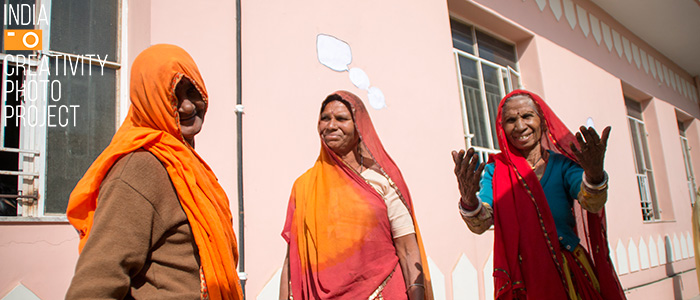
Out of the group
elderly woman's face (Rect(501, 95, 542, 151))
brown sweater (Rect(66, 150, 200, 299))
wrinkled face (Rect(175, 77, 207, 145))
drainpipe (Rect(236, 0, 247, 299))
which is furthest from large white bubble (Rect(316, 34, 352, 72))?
brown sweater (Rect(66, 150, 200, 299))

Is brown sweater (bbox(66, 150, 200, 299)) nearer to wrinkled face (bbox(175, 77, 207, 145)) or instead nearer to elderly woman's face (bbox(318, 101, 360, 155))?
wrinkled face (bbox(175, 77, 207, 145))

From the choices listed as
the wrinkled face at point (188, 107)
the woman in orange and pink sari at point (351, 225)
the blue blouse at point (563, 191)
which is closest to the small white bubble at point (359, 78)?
the woman in orange and pink sari at point (351, 225)

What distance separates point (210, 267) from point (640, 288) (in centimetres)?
759

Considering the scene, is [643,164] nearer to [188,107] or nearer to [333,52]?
[333,52]

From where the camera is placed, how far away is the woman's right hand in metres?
2.07

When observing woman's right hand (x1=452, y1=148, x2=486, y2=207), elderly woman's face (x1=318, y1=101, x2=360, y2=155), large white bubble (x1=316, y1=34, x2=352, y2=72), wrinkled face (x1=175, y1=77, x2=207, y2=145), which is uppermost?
large white bubble (x1=316, y1=34, x2=352, y2=72)

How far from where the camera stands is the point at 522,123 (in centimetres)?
255

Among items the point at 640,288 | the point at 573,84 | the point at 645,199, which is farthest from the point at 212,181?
the point at 645,199

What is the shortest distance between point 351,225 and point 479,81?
3.85 meters

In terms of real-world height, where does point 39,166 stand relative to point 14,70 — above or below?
below

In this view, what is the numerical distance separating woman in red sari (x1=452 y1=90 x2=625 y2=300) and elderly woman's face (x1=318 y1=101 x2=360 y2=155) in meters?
0.68

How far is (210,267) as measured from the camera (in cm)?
138

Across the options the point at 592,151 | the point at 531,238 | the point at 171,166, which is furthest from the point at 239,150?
the point at 592,151

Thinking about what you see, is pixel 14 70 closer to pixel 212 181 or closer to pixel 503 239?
pixel 212 181
